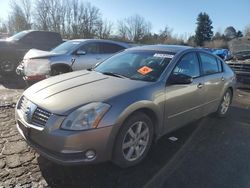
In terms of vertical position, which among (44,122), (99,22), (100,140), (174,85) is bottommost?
(100,140)

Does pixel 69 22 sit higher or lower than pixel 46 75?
higher

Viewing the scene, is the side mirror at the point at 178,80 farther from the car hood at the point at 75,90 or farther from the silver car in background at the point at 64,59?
the silver car in background at the point at 64,59

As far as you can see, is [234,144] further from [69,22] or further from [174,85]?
[69,22]

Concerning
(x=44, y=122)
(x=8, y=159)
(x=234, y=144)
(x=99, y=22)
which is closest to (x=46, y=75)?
(x=8, y=159)

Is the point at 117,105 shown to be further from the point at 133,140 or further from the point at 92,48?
the point at 92,48

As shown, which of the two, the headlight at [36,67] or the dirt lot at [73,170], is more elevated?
the headlight at [36,67]

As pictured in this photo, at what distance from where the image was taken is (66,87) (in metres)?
3.59

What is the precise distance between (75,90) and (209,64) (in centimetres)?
293

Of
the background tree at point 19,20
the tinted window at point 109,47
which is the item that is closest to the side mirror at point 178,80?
the tinted window at point 109,47

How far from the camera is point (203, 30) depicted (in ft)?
219

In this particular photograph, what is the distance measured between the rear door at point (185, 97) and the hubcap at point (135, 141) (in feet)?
1.61

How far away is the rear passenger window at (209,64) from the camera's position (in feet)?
16.3

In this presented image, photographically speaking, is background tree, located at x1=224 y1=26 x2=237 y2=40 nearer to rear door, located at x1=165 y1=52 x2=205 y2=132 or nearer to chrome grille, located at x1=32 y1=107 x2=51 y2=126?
rear door, located at x1=165 y1=52 x2=205 y2=132

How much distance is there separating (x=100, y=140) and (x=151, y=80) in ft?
4.14
